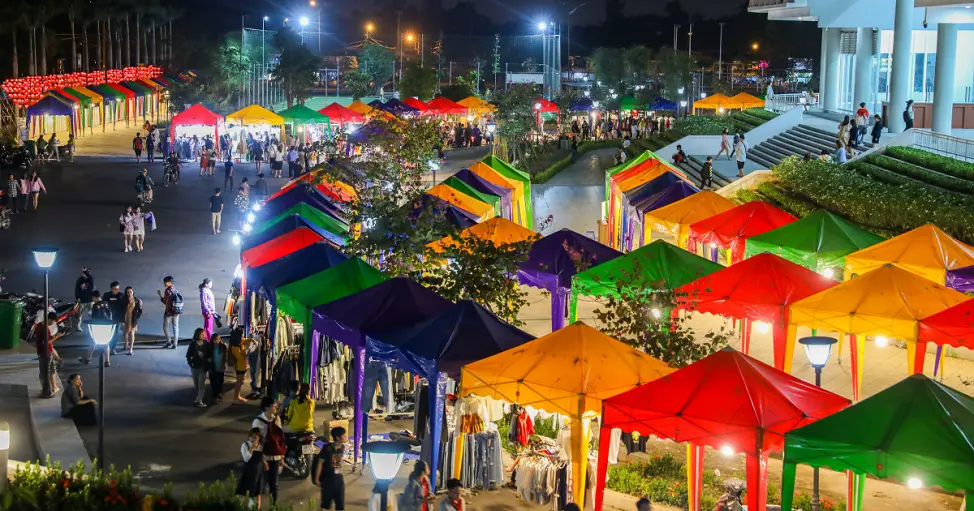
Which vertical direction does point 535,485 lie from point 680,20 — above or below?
below

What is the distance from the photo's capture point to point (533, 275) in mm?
19594

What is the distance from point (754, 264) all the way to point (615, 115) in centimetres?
5821

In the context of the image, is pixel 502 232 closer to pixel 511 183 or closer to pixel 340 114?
pixel 511 183

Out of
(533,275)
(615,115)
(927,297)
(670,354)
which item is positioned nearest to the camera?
(670,354)

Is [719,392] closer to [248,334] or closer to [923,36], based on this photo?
[248,334]

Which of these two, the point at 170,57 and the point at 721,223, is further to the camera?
the point at 170,57

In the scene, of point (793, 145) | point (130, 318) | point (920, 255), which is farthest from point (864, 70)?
point (130, 318)

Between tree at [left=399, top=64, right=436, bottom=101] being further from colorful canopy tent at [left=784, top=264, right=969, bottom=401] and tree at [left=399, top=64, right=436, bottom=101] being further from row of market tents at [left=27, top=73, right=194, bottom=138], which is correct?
colorful canopy tent at [left=784, top=264, right=969, bottom=401]

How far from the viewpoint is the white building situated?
3488 cm

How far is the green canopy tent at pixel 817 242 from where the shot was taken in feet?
65.3

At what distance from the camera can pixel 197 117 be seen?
46062mm

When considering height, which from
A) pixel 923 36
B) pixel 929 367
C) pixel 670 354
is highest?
pixel 923 36

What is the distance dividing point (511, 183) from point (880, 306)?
16.0 metres

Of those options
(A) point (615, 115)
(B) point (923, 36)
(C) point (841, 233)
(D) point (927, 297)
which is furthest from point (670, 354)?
(A) point (615, 115)
